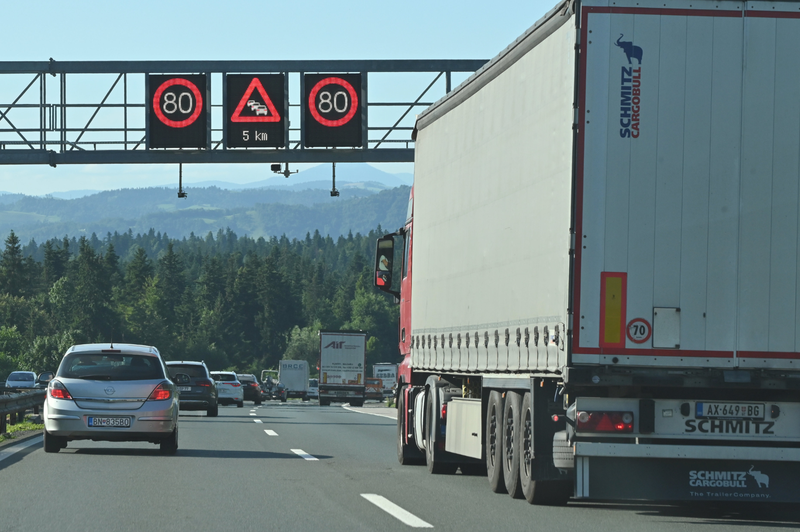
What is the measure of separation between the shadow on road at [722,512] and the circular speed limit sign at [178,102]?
726 inches

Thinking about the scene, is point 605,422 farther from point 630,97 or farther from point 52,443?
point 52,443

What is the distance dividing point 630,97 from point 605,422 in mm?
2460

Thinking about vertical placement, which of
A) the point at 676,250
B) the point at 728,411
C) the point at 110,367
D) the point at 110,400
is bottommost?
the point at 110,400

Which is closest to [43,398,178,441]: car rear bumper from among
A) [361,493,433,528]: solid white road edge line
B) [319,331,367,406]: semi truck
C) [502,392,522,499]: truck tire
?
[361,493,433,528]: solid white road edge line

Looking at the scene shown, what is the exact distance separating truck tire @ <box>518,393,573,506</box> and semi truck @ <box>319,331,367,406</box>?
53245 mm

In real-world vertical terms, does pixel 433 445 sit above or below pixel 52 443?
above

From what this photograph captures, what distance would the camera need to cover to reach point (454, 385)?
14.1 meters

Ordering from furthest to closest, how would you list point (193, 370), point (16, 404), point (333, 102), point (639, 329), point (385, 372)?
point (385, 372) < point (193, 370) < point (333, 102) < point (16, 404) < point (639, 329)

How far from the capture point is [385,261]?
17.4m

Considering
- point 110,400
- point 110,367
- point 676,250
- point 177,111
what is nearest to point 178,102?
point 177,111

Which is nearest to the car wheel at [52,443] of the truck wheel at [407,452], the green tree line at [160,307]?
the truck wheel at [407,452]

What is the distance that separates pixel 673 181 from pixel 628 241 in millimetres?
564

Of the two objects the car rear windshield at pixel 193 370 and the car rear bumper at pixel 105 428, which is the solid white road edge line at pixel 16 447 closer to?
the car rear bumper at pixel 105 428

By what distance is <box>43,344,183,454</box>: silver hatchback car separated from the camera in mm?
16312
